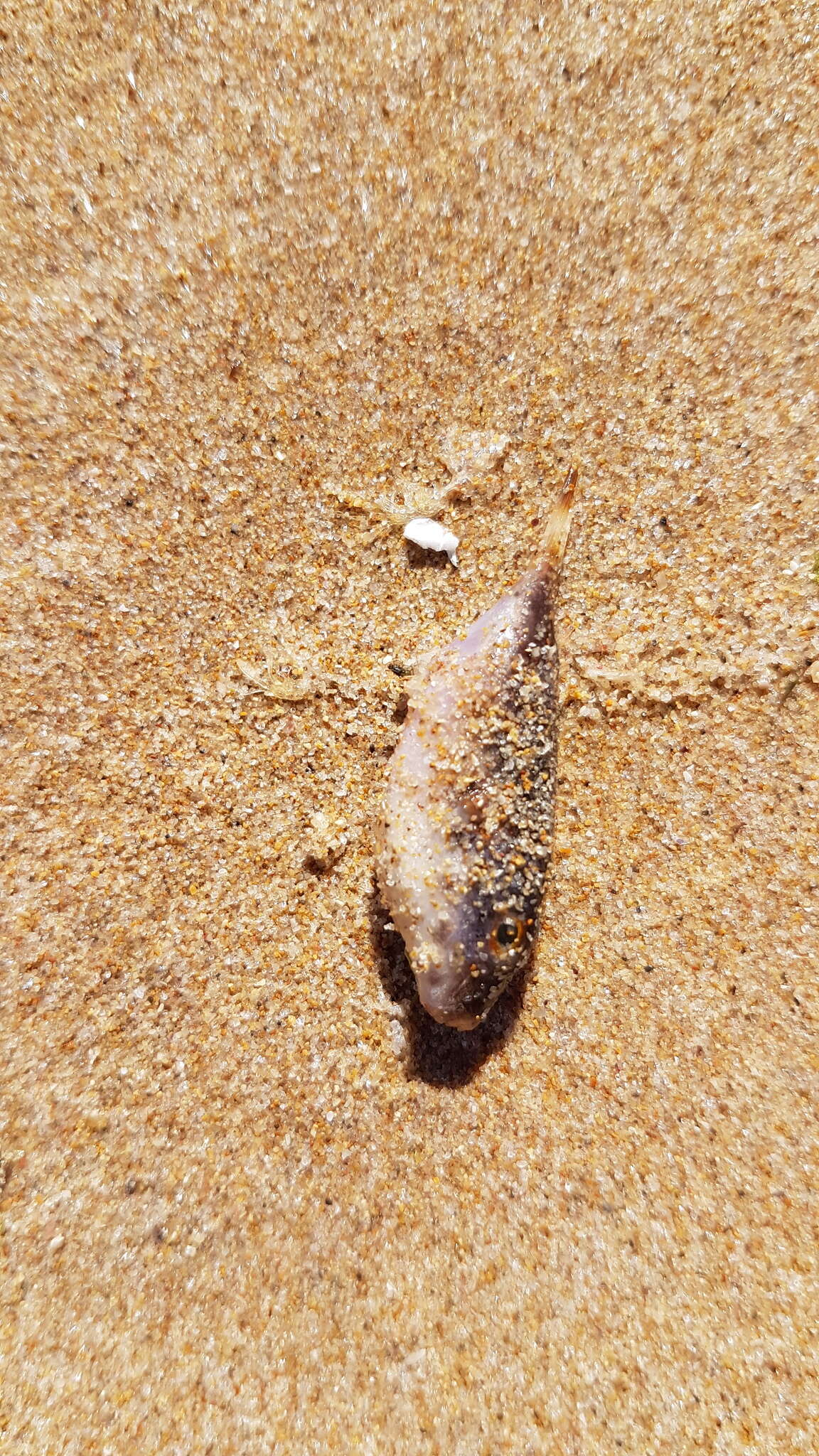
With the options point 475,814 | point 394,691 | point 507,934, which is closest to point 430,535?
point 394,691

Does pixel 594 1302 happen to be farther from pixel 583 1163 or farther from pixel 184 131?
pixel 184 131

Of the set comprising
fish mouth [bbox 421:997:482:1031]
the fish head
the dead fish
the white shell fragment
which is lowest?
fish mouth [bbox 421:997:482:1031]

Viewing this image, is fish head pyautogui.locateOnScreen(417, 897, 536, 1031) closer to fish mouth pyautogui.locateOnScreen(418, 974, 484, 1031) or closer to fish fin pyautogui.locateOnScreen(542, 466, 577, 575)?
fish mouth pyautogui.locateOnScreen(418, 974, 484, 1031)

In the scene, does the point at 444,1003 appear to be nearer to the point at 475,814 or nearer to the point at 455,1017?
the point at 455,1017

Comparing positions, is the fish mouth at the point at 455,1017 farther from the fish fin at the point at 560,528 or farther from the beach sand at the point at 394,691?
the fish fin at the point at 560,528

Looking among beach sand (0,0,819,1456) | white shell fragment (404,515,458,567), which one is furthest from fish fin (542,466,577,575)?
white shell fragment (404,515,458,567)

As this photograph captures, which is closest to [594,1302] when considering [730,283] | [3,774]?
[3,774]

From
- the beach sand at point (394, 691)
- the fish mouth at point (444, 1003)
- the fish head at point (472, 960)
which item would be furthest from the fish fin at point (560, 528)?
the fish mouth at point (444, 1003)
